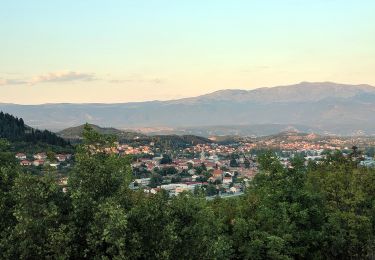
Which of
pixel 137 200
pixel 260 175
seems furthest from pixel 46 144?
pixel 137 200

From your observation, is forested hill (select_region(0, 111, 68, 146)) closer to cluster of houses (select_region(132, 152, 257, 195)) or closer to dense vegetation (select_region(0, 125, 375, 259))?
cluster of houses (select_region(132, 152, 257, 195))

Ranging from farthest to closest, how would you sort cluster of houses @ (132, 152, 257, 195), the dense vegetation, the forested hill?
the forested hill → cluster of houses @ (132, 152, 257, 195) → the dense vegetation

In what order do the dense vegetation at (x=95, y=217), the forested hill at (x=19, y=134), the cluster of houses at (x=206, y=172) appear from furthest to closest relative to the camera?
the forested hill at (x=19, y=134) < the cluster of houses at (x=206, y=172) < the dense vegetation at (x=95, y=217)

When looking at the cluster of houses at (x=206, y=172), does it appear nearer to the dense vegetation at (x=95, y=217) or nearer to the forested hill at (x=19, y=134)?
the forested hill at (x=19, y=134)

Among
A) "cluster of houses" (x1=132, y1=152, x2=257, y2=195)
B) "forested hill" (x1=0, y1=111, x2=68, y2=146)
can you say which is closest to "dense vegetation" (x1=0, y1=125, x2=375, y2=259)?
"cluster of houses" (x1=132, y1=152, x2=257, y2=195)

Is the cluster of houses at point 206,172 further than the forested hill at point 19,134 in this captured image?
No

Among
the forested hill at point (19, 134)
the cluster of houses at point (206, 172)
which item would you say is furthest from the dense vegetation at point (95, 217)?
the forested hill at point (19, 134)

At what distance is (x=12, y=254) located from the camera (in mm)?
16812

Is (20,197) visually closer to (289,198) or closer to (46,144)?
(289,198)

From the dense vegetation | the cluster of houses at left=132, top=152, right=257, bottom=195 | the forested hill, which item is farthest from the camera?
the forested hill

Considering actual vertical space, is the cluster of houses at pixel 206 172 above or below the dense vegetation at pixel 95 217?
below

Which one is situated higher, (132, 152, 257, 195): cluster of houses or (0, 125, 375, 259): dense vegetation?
(0, 125, 375, 259): dense vegetation

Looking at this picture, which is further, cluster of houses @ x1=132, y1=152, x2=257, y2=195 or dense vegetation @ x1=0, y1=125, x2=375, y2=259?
cluster of houses @ x1=132, y1=152, x2=257, y2=195

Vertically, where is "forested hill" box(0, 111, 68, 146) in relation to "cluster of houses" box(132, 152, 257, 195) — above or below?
above
